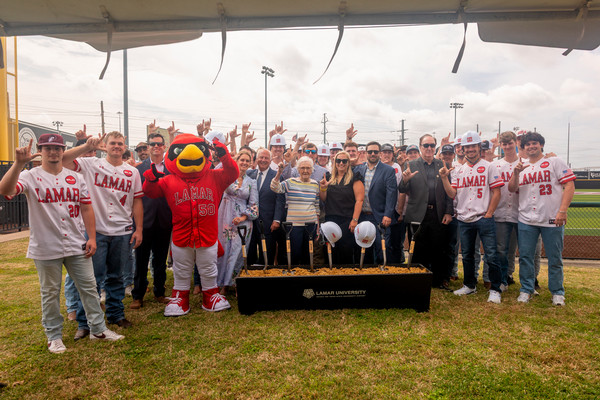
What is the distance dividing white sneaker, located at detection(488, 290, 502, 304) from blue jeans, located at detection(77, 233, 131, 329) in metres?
4.51

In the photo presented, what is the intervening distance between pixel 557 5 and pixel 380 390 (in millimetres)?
2625

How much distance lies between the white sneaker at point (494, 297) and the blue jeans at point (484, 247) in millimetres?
64

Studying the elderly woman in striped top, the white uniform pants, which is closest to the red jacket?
the white uniform pants

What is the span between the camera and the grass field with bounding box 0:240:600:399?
8.43 feet

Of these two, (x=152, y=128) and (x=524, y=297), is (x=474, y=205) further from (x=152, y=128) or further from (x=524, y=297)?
(x=152, y=128)

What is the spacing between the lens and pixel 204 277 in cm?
423

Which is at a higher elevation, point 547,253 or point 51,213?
point 51,213

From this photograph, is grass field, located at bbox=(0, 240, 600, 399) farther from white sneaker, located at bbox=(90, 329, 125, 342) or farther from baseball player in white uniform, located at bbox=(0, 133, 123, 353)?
baseball player in white uniform, located at bbox=(0, 133, 123, 353)

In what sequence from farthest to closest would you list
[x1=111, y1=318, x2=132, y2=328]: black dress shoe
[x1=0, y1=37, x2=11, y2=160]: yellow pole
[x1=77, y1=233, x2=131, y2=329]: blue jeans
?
[x1=0, y1=37, x2=11, y2=160]: yellow pole, [x1=111, y1=318, x2=132, y2=328]: black dress shoe, [x1=77, y1=233, x2=131, y2=329]: blue jeans

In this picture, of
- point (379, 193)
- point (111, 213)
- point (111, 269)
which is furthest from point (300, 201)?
point (111, 269)

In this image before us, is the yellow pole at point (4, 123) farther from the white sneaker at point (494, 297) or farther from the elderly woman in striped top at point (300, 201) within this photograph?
the white sneaker at point (494, 297)

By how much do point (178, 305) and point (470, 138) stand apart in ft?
14.5

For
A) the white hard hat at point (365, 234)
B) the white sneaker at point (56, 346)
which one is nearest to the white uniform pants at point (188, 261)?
the white sneaker at point (56, 346)

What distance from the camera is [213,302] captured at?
167 inches
